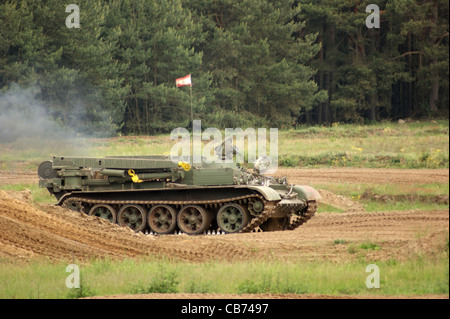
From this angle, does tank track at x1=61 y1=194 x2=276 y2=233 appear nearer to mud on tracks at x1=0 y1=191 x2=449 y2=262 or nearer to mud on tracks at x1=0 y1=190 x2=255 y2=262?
mud on tracks at x1=0 y1=191 x2=449 y2=262

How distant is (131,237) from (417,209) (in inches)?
273

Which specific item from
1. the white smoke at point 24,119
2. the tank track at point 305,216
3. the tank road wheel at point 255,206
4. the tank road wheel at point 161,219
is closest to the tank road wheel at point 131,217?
the tank road wheel at point 161,219

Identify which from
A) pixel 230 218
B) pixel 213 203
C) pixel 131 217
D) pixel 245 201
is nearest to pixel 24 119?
pixel 131 217

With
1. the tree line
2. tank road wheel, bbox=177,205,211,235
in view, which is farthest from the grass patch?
the tree line

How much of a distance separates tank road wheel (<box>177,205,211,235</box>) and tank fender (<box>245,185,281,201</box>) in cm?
133

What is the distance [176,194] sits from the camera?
18.3 meters

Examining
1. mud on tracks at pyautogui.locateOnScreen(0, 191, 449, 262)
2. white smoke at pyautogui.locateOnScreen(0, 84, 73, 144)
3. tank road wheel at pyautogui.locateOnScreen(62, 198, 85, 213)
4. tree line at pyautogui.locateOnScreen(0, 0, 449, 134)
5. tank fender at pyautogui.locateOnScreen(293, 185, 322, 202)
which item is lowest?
mud on tracks at pyautogui.locateOnScreen(0, 191, 449, 262)

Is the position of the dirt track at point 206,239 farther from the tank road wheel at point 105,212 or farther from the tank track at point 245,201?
the tank road wheel at point 105,212

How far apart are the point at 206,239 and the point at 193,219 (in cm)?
191

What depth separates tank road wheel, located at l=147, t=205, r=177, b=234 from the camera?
18.3m

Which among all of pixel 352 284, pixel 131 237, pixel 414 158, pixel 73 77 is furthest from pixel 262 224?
pixel 73 77

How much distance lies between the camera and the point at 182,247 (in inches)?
611

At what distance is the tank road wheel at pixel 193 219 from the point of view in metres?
18.0

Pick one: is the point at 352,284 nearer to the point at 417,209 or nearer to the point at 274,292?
the point at 274,292
